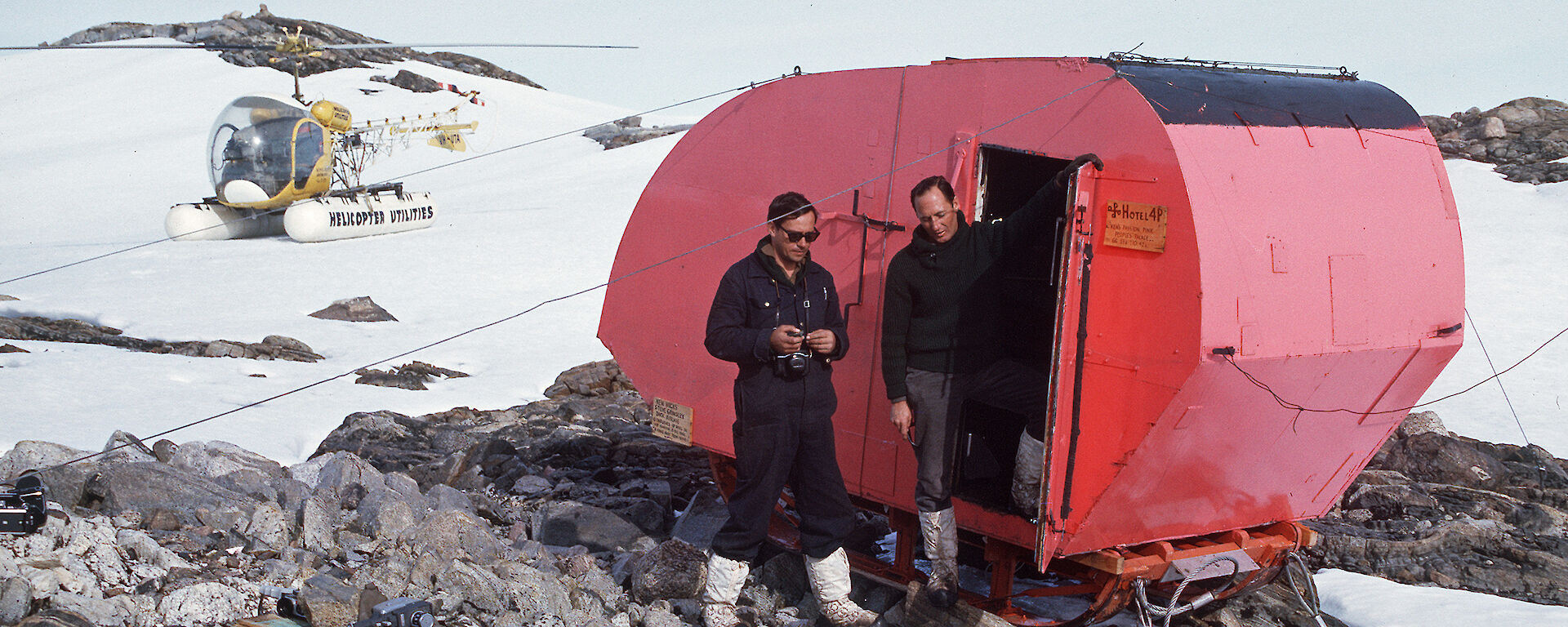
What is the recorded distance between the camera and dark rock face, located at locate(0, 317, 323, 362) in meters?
13.1

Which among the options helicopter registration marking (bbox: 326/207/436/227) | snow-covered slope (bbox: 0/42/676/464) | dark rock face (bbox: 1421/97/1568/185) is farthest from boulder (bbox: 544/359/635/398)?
dark rock face (bbox: 1421/97/1568/185)

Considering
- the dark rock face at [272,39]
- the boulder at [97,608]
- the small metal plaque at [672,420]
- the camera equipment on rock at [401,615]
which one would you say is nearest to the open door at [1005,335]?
the small metal plaque at [672,420]

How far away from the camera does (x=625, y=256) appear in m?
7.37

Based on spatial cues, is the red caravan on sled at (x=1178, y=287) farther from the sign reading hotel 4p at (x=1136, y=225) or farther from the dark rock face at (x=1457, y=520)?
the dark rock face at (x=1457, y=520)

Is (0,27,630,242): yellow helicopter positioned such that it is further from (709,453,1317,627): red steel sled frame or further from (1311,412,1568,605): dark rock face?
(1311,412,1568,605): dark rock face

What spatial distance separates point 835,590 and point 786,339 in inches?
49.8

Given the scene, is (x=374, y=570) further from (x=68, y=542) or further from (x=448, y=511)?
(x=68, y=542)

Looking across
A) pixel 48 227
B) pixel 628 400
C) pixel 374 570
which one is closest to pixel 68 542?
pixel 374 570

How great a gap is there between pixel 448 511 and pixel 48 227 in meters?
22.1

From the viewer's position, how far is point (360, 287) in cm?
1783

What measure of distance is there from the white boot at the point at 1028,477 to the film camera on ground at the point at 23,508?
4178 mm

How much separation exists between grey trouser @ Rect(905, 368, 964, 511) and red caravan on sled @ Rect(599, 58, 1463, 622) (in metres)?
0.37

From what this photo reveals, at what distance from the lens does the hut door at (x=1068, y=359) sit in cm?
463

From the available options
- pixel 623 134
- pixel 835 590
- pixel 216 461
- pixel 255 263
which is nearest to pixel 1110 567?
pixel 835 590
